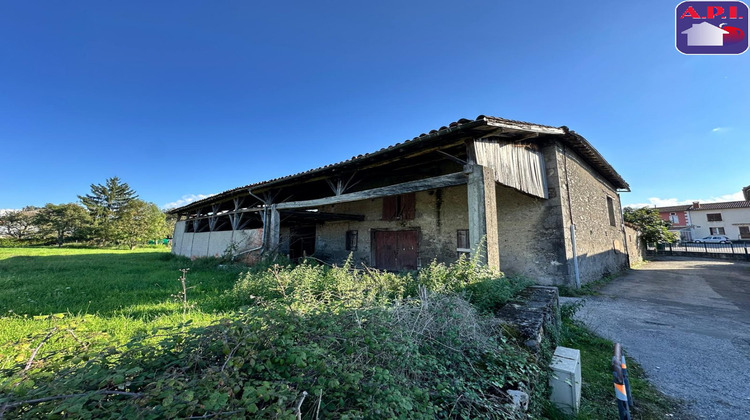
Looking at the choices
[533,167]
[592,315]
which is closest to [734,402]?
[592,315]

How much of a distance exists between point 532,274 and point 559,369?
5860mm

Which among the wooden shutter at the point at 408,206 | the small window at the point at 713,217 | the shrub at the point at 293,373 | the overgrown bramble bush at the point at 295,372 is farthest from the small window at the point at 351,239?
the small window at the point at 713,217

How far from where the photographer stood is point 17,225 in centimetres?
3288

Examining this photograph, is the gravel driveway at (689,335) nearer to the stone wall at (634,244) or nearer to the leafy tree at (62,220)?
the stone wall at (634,244)

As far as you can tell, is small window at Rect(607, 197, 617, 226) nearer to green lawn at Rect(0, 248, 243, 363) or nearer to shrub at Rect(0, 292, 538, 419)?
shrub at Rect(0, 292, 538, 419)

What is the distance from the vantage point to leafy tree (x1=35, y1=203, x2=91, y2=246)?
29.8 m

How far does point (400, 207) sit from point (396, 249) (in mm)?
1453

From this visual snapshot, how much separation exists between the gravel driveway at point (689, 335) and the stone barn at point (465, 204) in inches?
61.4

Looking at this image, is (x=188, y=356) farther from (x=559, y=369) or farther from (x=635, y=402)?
(x=635, y=402)

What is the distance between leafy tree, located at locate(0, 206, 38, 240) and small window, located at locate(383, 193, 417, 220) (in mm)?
45727

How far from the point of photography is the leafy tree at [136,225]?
91.7ft

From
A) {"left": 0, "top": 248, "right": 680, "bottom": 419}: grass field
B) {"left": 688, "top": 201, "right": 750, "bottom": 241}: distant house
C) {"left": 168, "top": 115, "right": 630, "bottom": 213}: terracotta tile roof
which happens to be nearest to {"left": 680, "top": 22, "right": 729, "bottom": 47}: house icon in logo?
{"left": 168, "top": 115, "right": 630, "bottom": 213}: terracotta tile roof

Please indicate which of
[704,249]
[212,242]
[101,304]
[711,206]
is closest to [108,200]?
[212,242]

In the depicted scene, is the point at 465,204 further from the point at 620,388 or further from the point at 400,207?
the point at 620,388
